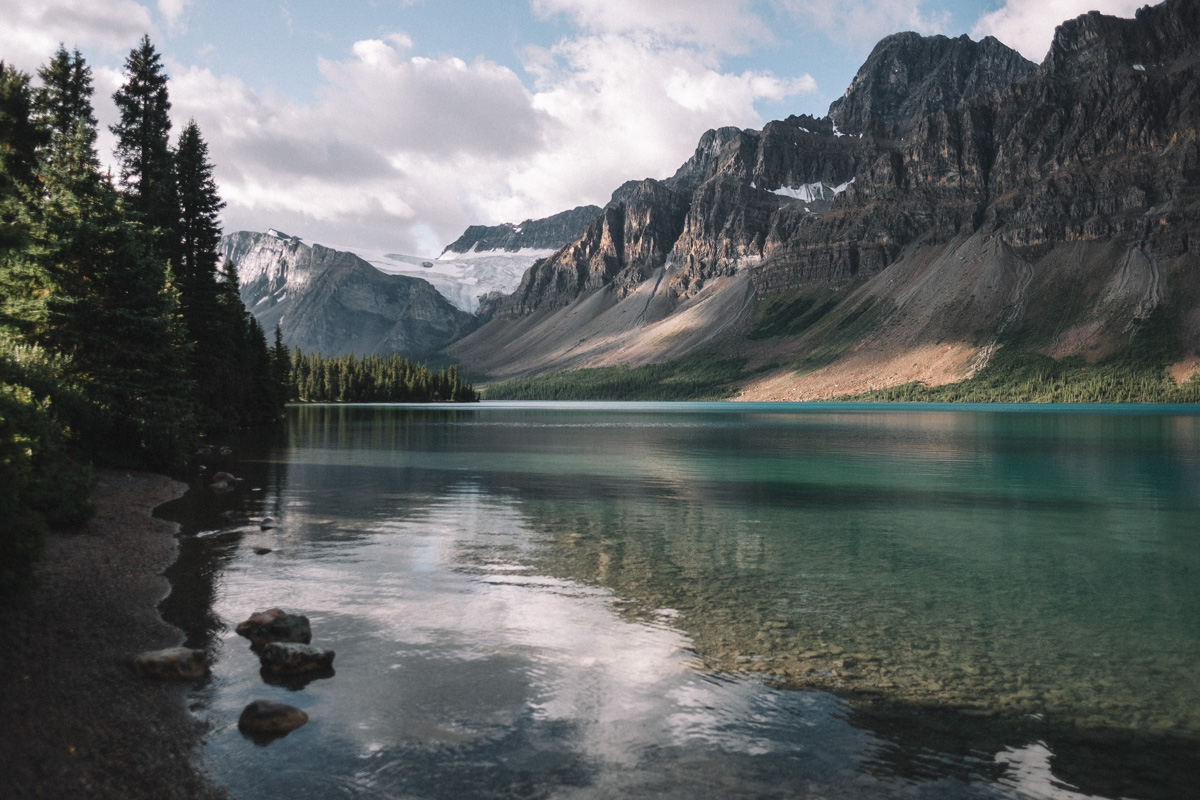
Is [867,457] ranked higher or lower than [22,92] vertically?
lower

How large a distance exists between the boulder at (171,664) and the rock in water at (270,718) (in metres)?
2.27

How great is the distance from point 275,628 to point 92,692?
157 inches

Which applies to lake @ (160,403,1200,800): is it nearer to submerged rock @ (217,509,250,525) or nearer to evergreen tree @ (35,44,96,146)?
submerged rock @ (217,509,250,525)

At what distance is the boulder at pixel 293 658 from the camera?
14.4 m

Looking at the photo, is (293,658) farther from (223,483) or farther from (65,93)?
(65,93)

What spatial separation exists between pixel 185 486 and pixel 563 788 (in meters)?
34.4

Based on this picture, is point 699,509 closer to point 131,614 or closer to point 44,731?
point 131,614

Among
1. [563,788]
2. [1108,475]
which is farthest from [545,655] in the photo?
[1108,475]

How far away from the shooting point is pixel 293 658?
14.5 meters

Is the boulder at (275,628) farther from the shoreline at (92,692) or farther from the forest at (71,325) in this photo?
the forest at (71,325)

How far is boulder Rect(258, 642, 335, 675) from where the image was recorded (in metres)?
14.4

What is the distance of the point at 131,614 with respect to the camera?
1703 cm

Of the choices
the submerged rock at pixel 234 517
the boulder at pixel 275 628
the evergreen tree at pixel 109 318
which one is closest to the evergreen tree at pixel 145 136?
the evergreen tree at pixel 109 318

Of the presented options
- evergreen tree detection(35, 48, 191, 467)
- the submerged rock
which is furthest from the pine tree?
the submerged rock
